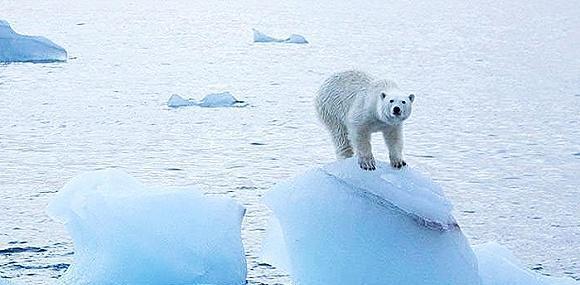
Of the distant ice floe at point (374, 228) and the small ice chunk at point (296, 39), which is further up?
the distant ice floe at point (374, 228)

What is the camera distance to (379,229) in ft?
11.6

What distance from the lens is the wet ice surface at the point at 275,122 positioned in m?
4.79

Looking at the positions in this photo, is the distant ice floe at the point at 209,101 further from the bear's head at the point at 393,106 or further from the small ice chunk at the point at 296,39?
the bear's head at the point at 393,106

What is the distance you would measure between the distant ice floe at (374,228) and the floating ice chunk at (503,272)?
0.21 metres

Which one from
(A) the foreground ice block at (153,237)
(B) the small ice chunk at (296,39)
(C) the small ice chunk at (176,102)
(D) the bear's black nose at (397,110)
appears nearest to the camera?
(D) the bear's black nose at (397,110)

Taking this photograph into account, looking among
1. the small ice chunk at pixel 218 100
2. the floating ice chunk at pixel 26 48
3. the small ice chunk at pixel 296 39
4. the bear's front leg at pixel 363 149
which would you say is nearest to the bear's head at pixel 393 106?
the bear's front leg at pixel 363 149

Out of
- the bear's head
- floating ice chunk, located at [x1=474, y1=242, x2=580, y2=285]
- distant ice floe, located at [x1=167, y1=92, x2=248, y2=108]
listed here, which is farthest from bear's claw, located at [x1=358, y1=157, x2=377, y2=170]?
distant ice floe, located at [x1=167, y1=92, x2=248, y2=108]

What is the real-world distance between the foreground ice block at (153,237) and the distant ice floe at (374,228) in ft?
1.23

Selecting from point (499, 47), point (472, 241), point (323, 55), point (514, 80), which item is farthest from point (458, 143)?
point (499, 47)

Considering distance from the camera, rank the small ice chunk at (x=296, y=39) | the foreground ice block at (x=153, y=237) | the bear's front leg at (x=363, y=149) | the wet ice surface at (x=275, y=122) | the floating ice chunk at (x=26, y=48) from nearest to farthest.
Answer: the bear's front leg at (x=363, y=149) < the foreground ice block at (x=153, y=237) < the wet ice surface at (x=275, y=122) < the floating ice chunk at (x=26, y=48) < the small ice chunk at (x=296, y=39)

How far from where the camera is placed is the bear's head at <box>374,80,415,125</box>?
3277mm

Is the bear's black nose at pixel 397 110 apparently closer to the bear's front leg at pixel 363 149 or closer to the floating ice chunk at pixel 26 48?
the bear's front leg at pixel 363 149

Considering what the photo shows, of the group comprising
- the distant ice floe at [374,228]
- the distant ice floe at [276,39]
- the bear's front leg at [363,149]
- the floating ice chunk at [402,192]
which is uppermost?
the bear's front leg at [363,149]

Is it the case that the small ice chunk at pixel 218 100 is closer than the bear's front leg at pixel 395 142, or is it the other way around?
the bear's front leg at pixel 395 142
